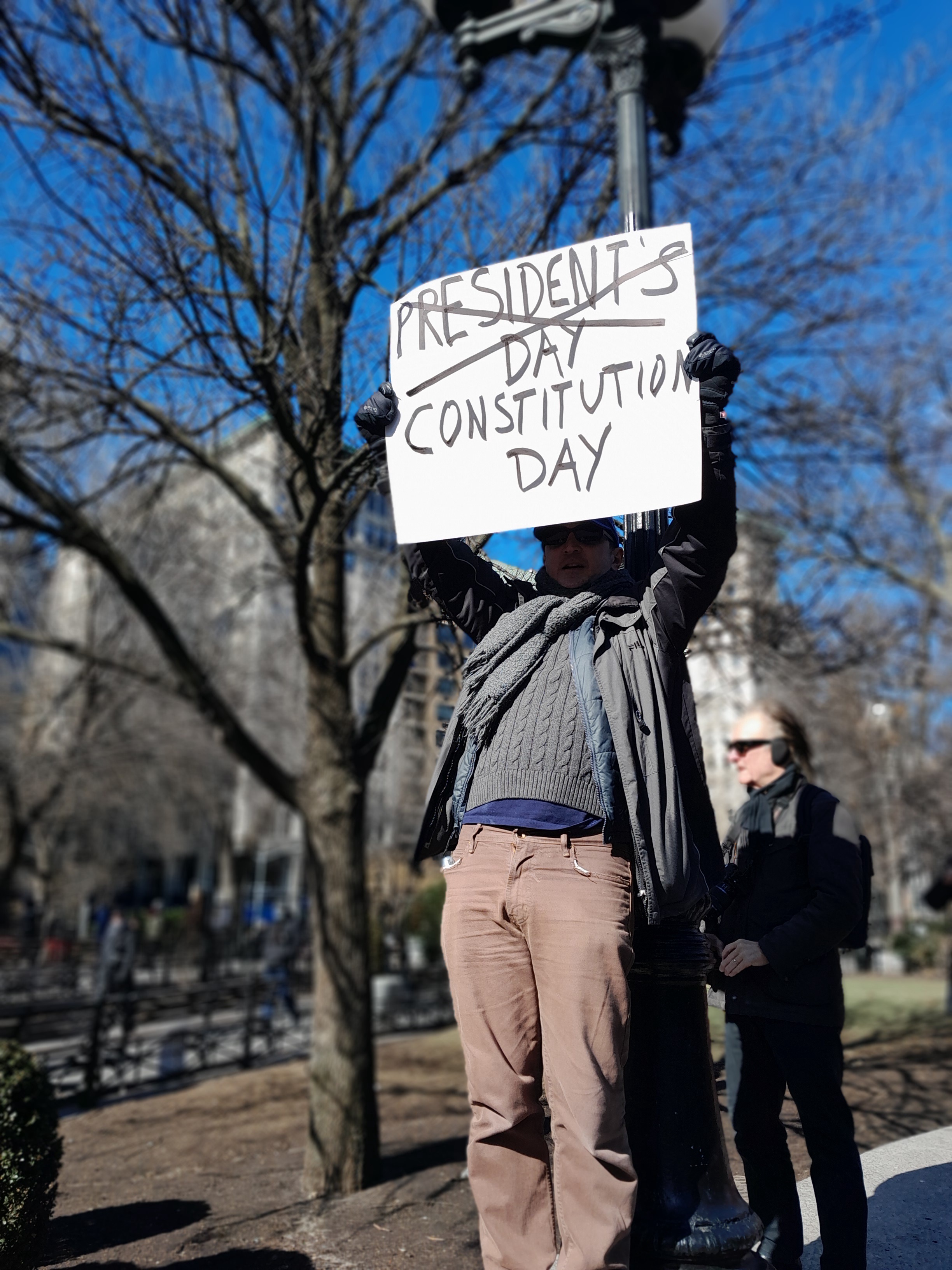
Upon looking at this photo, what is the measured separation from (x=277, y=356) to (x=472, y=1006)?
11.7ft

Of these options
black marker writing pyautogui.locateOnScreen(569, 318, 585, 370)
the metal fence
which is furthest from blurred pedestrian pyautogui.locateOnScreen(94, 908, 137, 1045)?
black marker writing pyautogui.locateOnScreen(569, 318, 585, 370)

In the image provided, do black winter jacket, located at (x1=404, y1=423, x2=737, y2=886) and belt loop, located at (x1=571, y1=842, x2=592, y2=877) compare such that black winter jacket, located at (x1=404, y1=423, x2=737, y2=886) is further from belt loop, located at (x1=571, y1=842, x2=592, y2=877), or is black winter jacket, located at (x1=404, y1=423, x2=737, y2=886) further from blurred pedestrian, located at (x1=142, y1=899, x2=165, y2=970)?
blurred pedestrian, located at (x1=142, y1=899, x2=165, y2=970)

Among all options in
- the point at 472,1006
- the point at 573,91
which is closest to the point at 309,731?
the point at 472,1006

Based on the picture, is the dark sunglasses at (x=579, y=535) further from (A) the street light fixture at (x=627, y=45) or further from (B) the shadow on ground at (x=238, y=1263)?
(B) the shadow on ground at (x=238, y=1263)

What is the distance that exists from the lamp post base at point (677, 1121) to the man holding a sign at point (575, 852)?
88 millimetres

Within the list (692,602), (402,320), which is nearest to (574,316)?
(402,320)

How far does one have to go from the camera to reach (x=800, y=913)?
10.0 ft

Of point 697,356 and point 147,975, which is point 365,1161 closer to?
point 697,356

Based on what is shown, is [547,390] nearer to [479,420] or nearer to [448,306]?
[479,420]

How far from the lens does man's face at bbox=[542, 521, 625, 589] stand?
2.92 m

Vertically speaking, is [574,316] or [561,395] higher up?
[574,316]

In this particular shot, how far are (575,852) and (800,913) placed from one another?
1002 millimetres

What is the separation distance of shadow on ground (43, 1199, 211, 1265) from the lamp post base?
7.01 feet

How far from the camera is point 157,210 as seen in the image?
4.88 metres
